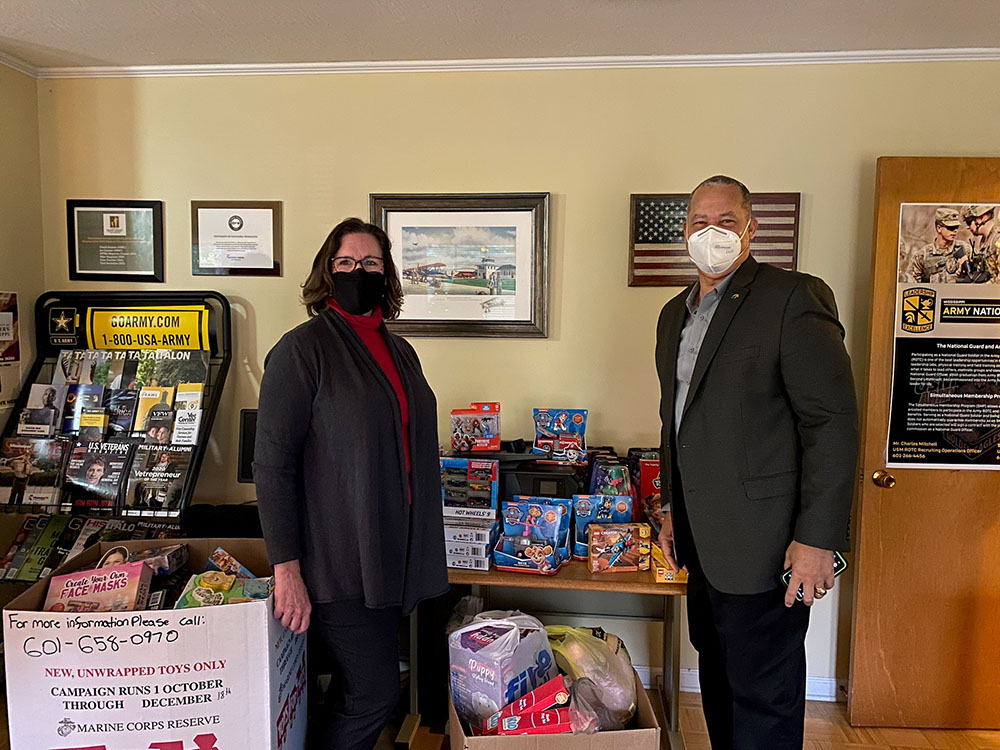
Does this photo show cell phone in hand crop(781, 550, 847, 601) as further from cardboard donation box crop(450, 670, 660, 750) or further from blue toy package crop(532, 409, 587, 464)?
blue toy package crop(532, 409, 587, 464)

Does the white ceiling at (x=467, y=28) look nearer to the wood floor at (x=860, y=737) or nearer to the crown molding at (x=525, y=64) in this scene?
the crown molding at (x=525, y=64)

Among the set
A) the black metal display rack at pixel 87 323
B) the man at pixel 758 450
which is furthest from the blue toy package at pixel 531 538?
the black metal display rack at pixel 87 323

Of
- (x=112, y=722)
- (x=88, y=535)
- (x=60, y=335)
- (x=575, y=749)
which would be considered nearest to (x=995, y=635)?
(x=575, y=749)

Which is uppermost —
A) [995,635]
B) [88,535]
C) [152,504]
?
[152,504]

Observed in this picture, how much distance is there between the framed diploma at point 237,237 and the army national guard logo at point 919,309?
226 centimetres

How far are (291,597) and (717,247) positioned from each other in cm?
135

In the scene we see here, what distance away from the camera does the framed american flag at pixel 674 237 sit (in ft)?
7.85

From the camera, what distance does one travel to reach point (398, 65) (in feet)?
8.20

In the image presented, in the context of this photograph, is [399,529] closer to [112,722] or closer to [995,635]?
[112,722]

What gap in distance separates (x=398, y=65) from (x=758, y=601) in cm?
215

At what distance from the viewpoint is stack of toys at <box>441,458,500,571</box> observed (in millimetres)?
2105

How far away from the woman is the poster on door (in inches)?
64.8

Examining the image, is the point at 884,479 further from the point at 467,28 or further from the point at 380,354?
the point at 467,28

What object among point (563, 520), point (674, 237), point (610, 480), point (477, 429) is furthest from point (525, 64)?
point (563, 520)
